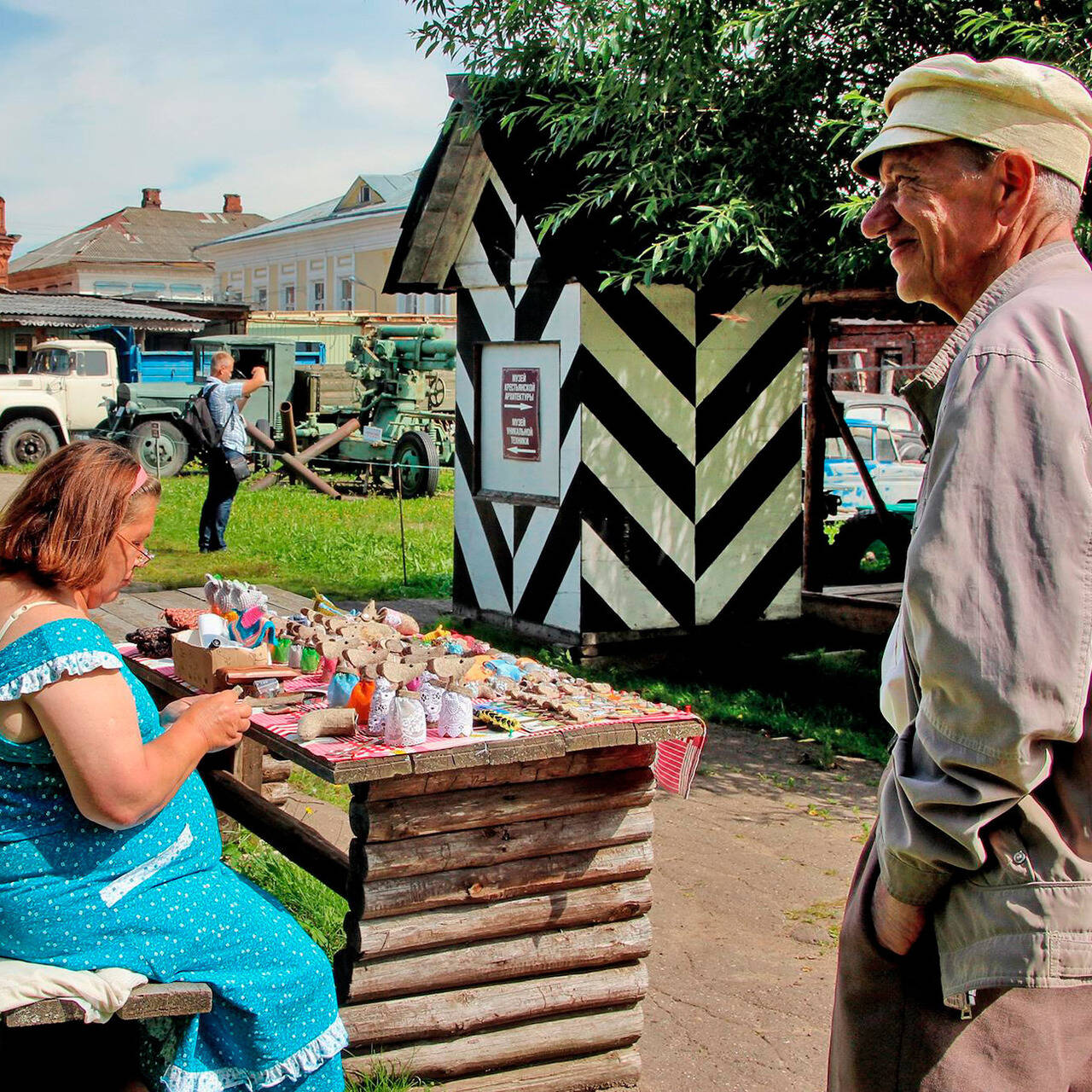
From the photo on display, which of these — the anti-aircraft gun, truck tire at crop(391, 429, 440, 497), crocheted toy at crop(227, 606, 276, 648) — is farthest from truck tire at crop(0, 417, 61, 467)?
crocheted toy at crop(227, 606, 276, 648)

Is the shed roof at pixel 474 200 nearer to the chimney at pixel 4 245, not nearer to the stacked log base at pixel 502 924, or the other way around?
the stacked log base at pixel 502 924

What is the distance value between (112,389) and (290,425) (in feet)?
18.4

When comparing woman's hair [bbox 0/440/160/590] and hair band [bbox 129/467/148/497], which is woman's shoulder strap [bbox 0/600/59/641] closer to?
woman's hair [bbox 0/440/160/590]

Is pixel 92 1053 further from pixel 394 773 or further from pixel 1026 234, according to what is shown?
pixel 1026 234

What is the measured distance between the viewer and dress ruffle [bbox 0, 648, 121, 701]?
2.56 m

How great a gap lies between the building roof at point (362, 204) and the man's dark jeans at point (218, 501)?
1043 inches

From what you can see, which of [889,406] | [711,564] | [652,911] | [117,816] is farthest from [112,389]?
[117,816]

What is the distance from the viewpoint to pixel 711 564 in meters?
8.95

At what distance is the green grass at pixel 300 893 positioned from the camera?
13.9 feet

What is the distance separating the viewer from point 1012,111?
191cm

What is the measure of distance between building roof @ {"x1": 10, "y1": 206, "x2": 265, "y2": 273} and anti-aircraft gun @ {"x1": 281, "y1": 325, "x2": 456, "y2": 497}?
3429cm

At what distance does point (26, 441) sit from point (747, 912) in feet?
69.5

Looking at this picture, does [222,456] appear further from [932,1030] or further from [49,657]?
[932,1030]

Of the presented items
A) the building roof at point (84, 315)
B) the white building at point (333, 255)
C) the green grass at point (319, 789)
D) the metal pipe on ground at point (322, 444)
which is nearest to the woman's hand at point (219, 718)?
the green grass at point (319, 789)
